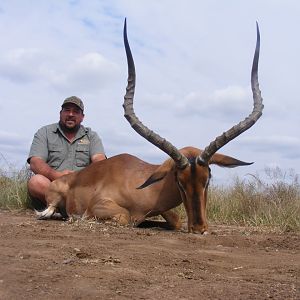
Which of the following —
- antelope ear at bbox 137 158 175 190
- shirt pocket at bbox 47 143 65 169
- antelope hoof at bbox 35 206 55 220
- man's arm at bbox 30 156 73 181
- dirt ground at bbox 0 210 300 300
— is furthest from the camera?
shirt pocket at bbox 47 143 65 169

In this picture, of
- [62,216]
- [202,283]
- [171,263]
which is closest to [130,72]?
[62,216]

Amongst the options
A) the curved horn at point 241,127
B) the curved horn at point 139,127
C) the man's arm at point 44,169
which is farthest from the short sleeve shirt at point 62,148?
the curved horn at point 241,127

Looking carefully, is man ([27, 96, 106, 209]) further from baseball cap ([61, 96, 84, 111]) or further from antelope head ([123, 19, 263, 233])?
antelope head ([123, 19, 263, 233])

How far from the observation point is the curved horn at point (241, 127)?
721 centimetres

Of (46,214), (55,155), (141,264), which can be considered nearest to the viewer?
(141,264)

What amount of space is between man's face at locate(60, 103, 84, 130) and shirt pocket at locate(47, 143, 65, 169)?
40cm

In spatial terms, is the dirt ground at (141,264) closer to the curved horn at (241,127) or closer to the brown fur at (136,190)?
the brown fur at (136,190)

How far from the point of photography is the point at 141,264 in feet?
15.6

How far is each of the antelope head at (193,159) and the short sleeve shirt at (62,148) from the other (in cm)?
260

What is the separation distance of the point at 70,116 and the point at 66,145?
0.47 m

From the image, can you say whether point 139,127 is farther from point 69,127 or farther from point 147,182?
point 69,127

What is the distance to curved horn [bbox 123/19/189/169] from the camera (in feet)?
23.7

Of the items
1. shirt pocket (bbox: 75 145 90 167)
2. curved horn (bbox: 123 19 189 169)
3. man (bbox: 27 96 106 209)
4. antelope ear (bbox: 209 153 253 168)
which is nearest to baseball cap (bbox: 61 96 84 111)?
man (bbox: 27 96 106 209)

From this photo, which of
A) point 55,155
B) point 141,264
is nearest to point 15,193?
point 55,155
